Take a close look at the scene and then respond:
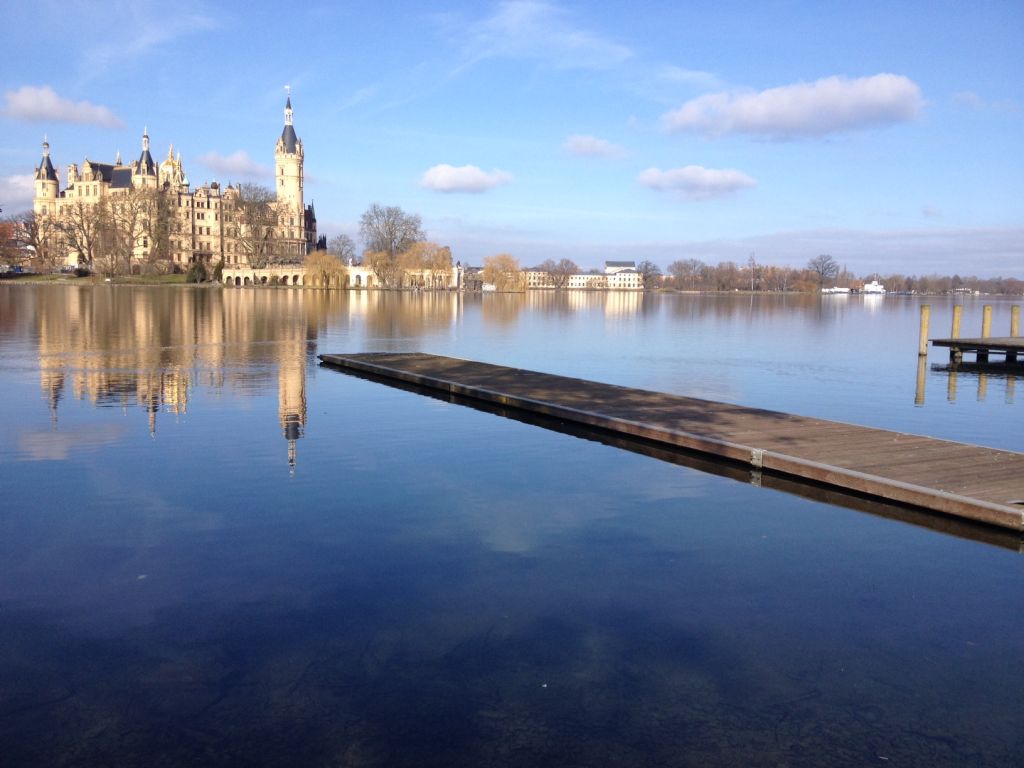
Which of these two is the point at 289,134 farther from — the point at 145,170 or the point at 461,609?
the point at 461,609

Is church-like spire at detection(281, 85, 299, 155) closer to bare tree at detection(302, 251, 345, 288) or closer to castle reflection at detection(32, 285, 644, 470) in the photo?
bare tree at detection(302, 251, 345, 288)

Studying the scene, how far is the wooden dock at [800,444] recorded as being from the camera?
29.5 ft

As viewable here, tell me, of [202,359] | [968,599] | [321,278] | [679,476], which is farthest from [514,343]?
[321,278]

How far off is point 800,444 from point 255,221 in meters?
120

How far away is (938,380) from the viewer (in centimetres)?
2305

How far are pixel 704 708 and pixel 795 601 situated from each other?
6.61 ft

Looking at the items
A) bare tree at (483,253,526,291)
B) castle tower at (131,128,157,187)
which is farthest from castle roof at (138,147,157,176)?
bare tree at (483,253,526,291)

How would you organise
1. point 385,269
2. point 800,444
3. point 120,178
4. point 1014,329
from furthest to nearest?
point 120,178
point 385,269
point 1014,329
point 800,444

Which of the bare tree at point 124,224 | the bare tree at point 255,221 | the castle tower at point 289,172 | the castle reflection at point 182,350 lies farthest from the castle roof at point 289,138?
the castle reflection at point 182,350

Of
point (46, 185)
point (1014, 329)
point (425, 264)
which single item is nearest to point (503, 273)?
point (425, 264)

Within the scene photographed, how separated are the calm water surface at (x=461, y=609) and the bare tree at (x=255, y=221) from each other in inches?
4515

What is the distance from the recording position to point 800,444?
1138 centimetres

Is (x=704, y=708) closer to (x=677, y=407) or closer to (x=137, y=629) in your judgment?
(x=137, y=629)

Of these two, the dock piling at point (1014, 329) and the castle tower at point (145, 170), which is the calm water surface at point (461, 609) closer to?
the dock piling at point (1014, 329)
